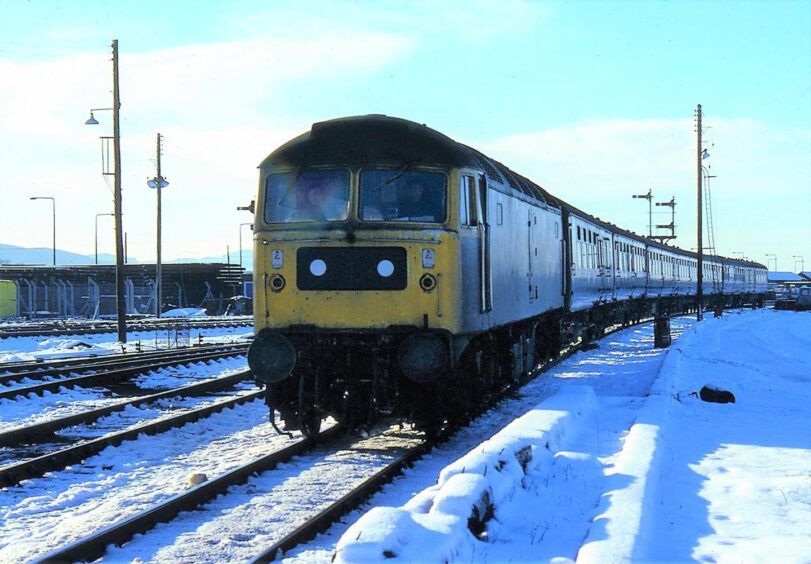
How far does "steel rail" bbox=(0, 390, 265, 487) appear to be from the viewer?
→ 796cm

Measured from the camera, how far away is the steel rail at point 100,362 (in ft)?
52.6

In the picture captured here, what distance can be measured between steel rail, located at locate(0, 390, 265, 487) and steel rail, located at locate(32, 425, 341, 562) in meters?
1.80

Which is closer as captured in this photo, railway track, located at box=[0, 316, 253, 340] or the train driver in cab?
the train driver in cab

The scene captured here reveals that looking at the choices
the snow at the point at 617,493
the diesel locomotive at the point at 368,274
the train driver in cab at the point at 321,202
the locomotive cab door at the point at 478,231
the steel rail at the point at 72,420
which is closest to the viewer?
the snow at the point at 617,493

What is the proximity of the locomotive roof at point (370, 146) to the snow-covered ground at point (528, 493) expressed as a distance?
2.79 meters

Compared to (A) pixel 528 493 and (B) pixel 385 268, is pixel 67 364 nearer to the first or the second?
(B) pixel 385 268

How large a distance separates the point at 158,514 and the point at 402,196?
426 cm

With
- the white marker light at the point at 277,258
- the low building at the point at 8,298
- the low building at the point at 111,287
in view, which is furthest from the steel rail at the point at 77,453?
the low building at the point at 8,298

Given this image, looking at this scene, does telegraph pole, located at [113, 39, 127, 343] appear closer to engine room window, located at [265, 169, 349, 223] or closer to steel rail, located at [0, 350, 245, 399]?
steel rail, located at [0, 350, 245, 399]

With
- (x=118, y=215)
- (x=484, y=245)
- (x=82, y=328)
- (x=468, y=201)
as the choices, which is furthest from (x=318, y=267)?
(x=82, y=328)

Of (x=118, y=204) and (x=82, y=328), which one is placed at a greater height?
(x=118, y=204)

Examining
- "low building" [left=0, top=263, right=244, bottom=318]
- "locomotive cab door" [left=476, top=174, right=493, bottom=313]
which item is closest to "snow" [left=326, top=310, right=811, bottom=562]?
"locomotive cab door" [left=476, top=174, right=493, bottom=313]

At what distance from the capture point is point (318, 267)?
956 centimetres

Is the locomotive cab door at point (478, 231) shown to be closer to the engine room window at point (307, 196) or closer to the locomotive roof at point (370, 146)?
the locomotive roof at point (370, 146)
